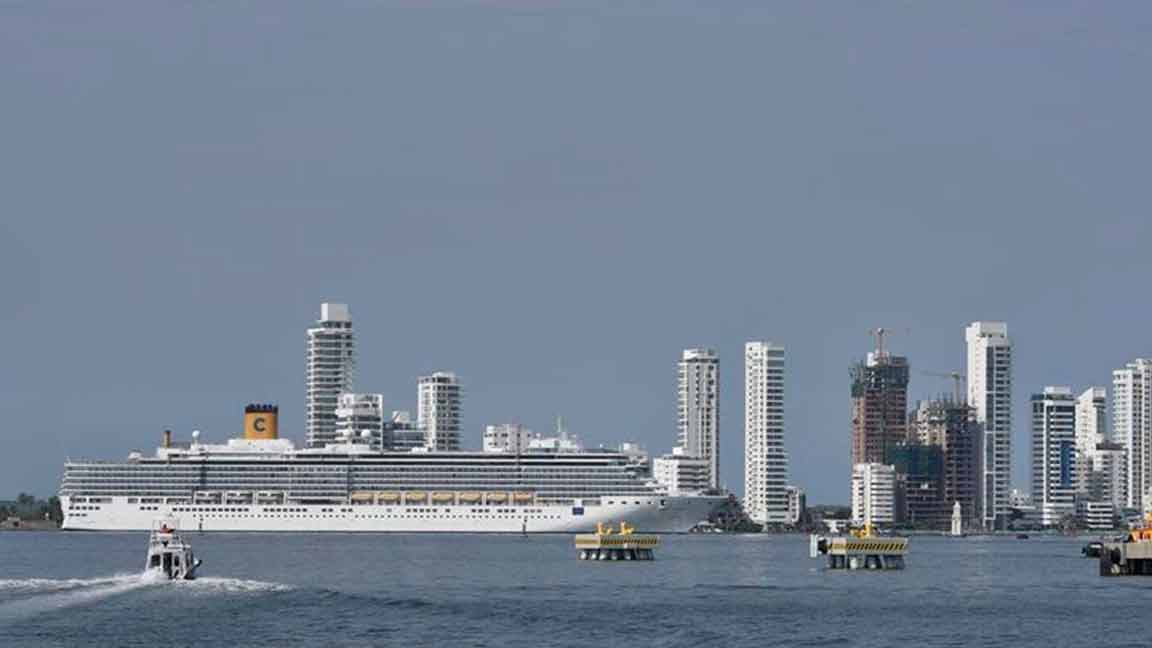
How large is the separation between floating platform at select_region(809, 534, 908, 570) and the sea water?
1342mm

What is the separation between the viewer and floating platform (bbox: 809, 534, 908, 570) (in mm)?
137625

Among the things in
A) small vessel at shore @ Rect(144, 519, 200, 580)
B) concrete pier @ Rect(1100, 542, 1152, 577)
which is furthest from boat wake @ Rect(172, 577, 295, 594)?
concrete pier @ Rect(1100, 542, 1152, 577)

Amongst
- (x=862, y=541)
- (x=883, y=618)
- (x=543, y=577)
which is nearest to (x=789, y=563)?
(x=862, y=541)

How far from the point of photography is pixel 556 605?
332ft

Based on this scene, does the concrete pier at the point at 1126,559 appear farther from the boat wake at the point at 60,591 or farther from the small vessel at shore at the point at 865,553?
the boat wake at the point at 60,591

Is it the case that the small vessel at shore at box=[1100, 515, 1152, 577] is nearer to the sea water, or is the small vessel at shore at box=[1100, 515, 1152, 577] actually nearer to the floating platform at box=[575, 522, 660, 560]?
the sea water

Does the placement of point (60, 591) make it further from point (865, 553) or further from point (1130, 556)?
point (1130, 556)

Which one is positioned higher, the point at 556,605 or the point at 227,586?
the point at 227,586

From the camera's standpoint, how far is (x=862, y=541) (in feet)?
452

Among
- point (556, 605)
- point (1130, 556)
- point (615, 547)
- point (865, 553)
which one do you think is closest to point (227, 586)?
point (556, 605)

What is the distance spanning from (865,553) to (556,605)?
4032 cm

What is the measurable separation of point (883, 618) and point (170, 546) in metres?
32.4

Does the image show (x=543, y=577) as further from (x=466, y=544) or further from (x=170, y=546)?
(x=466, y=544)

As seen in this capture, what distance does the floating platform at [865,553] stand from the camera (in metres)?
138
